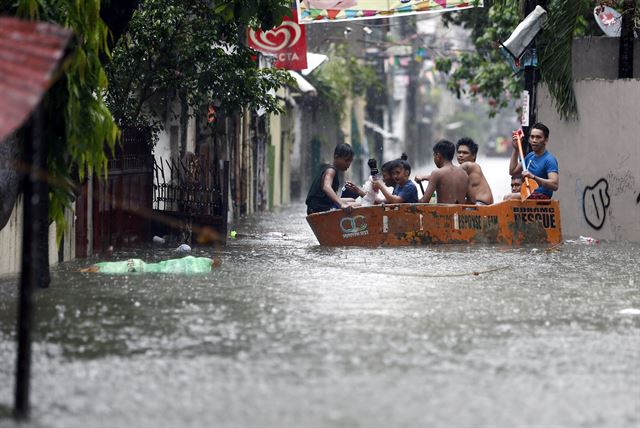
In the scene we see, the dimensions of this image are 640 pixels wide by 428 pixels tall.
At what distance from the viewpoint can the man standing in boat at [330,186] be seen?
16.8 metres

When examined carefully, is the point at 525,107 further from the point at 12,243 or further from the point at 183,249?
the point at 12,243

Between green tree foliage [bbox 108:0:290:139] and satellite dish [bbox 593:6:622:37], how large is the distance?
17.5 feet

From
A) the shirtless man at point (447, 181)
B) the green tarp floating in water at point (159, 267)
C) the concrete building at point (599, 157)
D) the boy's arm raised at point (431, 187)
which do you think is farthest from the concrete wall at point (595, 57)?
the green tarp floating in water at point (159, 267)

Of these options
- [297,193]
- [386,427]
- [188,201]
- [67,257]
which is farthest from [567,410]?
[297,193]

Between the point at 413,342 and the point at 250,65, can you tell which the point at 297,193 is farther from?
the point at 413,342

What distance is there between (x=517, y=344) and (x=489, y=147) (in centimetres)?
9773

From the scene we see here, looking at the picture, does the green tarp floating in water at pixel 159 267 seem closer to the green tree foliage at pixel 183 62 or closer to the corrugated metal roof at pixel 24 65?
the green tree foliage at pixel 183 62

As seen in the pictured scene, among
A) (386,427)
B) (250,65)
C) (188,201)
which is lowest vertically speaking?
(386,427)

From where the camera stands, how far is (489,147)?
105375mm

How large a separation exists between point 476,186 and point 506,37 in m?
9.36

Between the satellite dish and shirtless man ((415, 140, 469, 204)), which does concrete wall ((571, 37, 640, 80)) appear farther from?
shirtless man ((415, 140, 469, 204))

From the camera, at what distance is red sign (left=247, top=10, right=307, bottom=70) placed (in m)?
23.8

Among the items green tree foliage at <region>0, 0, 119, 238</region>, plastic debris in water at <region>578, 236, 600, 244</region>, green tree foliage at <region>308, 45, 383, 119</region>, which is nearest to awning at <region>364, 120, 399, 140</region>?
green tree foliage at <region>308, 45, 383, 119</region>

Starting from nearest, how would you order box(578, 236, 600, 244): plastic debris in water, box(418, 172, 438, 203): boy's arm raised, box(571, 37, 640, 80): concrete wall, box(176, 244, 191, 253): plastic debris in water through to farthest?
box(176, 244, 191, 253): plastic debris in water, box(418, 172, 438, 203): boy's arm raised, box(578, 236, 600, 244): plastic debris in water, box(571, 37, 640, 80): concrete wall
